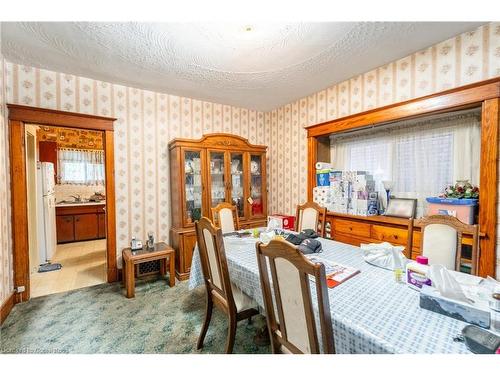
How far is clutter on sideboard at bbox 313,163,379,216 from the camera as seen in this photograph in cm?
273

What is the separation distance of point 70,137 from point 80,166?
0.70 m

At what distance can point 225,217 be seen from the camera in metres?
2.73

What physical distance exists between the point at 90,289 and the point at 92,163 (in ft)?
12.4

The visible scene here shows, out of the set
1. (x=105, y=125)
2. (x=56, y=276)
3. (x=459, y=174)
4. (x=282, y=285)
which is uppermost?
(x=105, y=125)

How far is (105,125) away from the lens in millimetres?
2814

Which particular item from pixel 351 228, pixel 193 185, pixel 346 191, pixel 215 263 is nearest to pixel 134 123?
pixel 193 185

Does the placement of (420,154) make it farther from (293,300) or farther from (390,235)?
(293,300)

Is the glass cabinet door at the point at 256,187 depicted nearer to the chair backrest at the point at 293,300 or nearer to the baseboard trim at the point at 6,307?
the chair backrest at the point at 293,300

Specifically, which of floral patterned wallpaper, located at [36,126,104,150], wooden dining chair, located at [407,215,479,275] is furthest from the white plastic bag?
floral patterned wallpaper, located at [36,126,104,150]

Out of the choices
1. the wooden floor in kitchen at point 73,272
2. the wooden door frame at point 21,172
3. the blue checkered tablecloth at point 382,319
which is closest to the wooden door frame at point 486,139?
the blue checkered tablecloth at point 382,319

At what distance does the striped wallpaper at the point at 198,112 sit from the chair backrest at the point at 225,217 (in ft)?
3.25
